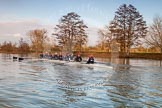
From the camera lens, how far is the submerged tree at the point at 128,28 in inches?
3189

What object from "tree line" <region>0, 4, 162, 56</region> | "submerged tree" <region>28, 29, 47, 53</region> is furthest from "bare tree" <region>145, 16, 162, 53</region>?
"submerged tree" <region>28, 29, 47, 53</region>

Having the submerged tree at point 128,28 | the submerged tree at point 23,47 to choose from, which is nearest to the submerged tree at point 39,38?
the submerged tree at point 23,47

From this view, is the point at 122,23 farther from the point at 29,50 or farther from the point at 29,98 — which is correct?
the point at 29,98

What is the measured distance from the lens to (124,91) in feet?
63.3

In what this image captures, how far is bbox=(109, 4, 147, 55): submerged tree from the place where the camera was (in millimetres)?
81000

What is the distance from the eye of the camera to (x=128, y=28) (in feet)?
268

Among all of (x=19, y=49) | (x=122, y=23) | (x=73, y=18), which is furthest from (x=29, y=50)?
(x=122, y=23)

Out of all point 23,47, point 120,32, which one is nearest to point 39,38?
point 23,47

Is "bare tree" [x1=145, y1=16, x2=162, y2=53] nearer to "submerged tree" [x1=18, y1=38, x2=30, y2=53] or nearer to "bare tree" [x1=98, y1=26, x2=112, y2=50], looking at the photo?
"bare tree" [x1=98, y1=26, x2=112, y2=50]

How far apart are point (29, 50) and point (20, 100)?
379 ft

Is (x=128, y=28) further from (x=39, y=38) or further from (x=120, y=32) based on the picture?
(x=39, y=38)

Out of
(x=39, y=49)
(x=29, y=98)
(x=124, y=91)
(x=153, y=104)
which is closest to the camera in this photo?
(x=153, y=104)

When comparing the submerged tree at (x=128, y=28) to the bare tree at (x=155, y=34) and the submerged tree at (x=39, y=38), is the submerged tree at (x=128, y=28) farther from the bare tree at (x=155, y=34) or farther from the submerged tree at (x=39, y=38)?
the submerged tree at (x=39, y=38)

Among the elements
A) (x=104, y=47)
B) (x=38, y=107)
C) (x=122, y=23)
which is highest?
(x=122, y=23)
